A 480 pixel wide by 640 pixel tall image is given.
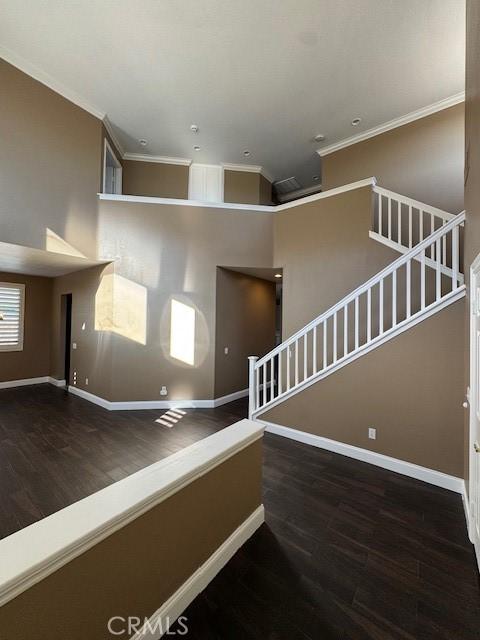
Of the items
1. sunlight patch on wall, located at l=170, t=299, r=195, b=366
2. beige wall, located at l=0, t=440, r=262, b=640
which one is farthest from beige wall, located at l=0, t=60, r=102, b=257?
beige wall, located at l=0, t=440, r=262, b=640

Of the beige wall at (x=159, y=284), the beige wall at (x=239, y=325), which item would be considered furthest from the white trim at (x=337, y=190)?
the beige wall at (x=239, y=325)

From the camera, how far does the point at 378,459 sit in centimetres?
327

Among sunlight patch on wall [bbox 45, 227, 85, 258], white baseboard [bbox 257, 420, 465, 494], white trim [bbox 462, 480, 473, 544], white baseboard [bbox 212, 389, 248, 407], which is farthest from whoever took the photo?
white baseboard [bbox 212, 389, 248, 407]

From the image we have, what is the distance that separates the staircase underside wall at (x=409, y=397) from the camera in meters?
2.86

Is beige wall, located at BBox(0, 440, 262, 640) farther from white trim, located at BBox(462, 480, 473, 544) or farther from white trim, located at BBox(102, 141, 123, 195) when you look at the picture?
white trim, located at BBox(102, 141, 123, 195)

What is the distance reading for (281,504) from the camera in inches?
101

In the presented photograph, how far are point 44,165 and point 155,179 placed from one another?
2.63m

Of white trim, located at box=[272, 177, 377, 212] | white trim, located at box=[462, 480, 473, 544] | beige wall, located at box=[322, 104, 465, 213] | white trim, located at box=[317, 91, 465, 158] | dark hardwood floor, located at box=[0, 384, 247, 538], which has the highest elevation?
white trim, located at box=[317, 91, 465, 158]

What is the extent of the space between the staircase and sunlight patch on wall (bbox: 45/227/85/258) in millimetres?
3698

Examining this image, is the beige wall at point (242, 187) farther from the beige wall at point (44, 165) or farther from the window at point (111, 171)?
the beige wall at point (44, 165)

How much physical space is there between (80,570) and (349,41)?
5.77m

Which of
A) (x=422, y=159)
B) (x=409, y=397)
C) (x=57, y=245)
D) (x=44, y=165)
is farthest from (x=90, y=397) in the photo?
(x=422, y=159)

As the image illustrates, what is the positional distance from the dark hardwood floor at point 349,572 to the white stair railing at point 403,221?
3.18 metres

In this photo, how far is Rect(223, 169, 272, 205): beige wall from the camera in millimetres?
7016
